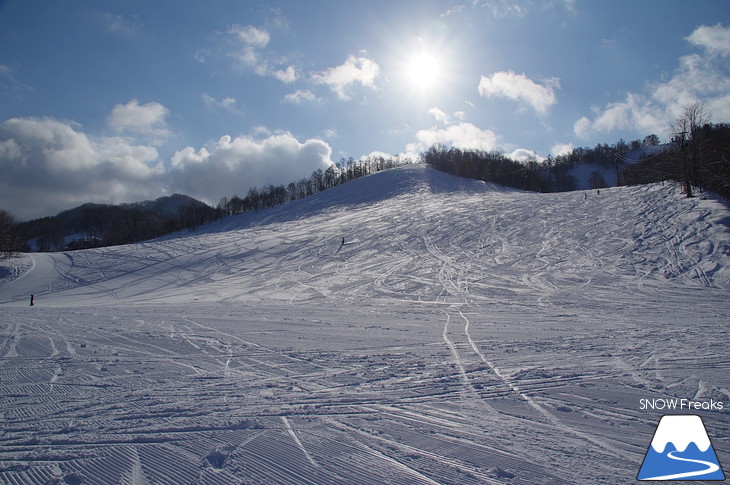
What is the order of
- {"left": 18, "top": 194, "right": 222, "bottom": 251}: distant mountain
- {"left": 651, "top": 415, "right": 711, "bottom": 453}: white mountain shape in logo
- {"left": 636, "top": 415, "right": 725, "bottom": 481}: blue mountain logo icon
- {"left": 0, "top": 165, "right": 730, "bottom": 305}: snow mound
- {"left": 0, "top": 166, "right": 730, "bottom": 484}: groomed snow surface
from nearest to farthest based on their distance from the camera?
{"left": 636, "top": 415, "right": 725, "bottom": 481}: blue mountain logo icon < {"left": 0, "top": 166, "right": 730, "bottom": 484}: groomed snow surface < {"left": 651, "top": 415, "right": 711, "bottom": 453}: white mountain shape in logo < {"left": 0, "top": 165, "right": 730, "bottom": 305}: snow mound < {"left": 18, "top": 194, "right": 222, "bottom": 251}: distant mountain

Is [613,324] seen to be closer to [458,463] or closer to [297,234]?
[458,463]

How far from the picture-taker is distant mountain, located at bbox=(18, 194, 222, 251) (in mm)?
98812

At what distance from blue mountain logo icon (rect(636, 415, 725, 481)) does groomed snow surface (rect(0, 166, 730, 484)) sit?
0.12m

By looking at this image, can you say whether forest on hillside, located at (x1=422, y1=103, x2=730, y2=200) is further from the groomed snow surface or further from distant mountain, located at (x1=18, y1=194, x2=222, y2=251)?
distant mountain, located at (x1=18, y1=194, x2=222, y2=251)

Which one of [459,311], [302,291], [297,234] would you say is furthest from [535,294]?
[297,234]

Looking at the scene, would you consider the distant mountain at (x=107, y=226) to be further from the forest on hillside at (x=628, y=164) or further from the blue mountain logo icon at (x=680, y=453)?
the blue mountain logo icon at (x=680, y=453)

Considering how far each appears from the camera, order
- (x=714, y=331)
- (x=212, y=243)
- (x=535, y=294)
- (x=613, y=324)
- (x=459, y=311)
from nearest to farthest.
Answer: (x=714, y=331), (x=613, y=324), (x=459, y=311), (x=535, y=294), (x=212, y=243)

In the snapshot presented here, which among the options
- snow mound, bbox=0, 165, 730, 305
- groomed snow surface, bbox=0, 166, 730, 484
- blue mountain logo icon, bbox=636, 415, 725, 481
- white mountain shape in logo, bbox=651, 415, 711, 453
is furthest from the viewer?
snow mound, bbox=0, 165, 730, 305

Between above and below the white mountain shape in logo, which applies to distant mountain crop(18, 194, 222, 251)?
above

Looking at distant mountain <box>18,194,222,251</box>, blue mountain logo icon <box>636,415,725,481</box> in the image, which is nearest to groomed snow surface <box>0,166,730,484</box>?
blue mountain logo icon <box>636,415,725,481</box>

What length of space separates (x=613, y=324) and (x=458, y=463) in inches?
346

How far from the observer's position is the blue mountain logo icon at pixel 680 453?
11.1ft

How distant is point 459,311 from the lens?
13.1m

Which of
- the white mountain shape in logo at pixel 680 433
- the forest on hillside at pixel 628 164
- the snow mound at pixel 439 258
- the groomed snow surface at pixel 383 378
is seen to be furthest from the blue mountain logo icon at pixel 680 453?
the forest on hillside at pixel 628 164
